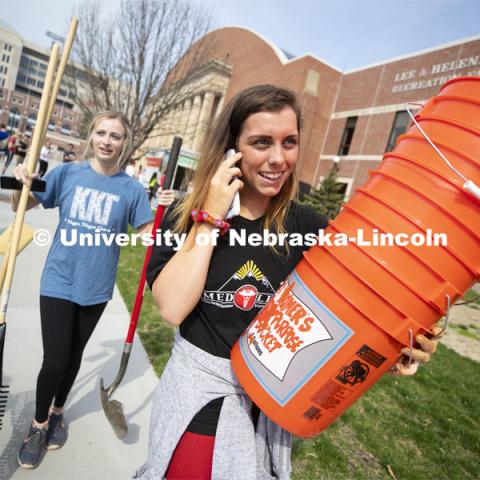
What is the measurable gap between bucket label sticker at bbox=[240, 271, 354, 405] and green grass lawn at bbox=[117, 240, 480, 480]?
6.81 ft

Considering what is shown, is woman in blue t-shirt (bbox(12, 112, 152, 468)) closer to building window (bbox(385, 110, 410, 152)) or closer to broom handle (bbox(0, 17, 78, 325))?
broom handle (bbox(0, 17, 78, 325))

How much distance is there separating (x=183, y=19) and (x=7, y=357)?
9890mm

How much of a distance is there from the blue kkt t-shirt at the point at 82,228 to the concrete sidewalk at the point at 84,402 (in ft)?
3.35

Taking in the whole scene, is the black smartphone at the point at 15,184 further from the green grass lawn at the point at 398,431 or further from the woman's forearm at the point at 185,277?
the green grass lawn at the point at 398,431

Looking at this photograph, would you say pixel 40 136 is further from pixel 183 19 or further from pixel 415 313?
pixel 183 19

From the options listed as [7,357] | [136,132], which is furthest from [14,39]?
[7,357]

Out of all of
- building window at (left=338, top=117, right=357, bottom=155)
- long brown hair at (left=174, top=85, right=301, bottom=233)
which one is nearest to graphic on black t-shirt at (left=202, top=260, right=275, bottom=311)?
long brown hair at (left=174, top=85, right=301, bottom=233)

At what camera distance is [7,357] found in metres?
3.09

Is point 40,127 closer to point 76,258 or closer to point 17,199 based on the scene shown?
point 17,199

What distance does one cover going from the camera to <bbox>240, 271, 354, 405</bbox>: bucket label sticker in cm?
100

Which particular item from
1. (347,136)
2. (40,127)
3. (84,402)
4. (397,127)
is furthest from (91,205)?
(347,136)

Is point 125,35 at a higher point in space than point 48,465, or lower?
higher

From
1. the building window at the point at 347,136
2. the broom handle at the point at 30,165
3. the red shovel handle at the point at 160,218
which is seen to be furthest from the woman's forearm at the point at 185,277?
the building window at the point at 347,136

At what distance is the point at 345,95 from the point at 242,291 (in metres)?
24.0
